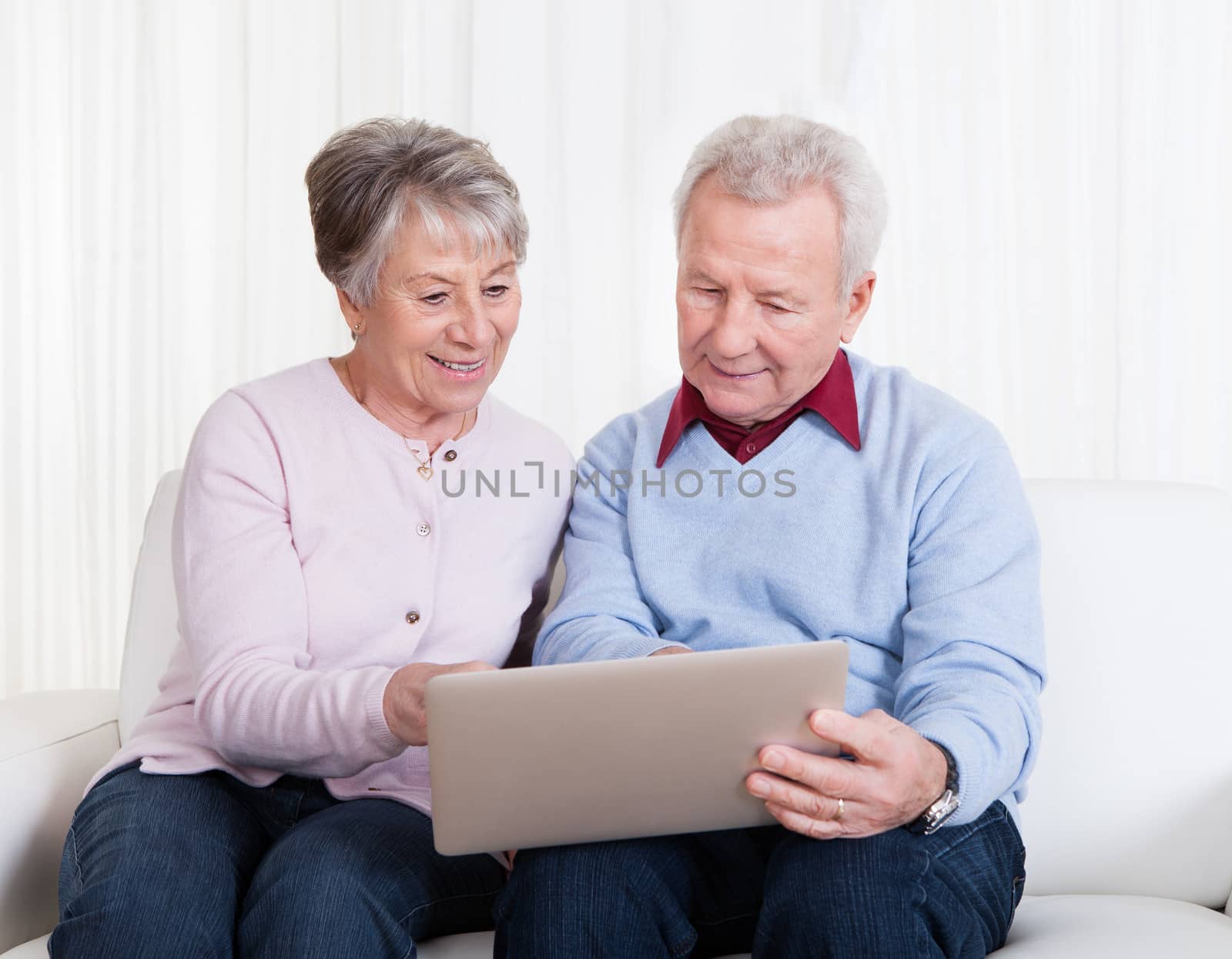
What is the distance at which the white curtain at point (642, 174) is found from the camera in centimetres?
304

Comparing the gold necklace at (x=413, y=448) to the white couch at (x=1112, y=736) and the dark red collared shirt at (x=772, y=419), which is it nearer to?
the dark red collared shirt at (x=772, y=419)

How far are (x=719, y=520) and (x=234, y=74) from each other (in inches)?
88.4

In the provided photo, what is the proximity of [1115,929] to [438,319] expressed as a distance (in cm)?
111

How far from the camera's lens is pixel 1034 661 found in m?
1.46

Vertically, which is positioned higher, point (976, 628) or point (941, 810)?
point (976, 628)

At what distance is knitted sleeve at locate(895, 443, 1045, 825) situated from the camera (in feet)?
4.39

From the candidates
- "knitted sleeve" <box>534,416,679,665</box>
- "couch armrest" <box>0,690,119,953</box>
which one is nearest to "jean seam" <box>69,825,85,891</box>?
"couch armrest" <box>0,690,119,953</box>

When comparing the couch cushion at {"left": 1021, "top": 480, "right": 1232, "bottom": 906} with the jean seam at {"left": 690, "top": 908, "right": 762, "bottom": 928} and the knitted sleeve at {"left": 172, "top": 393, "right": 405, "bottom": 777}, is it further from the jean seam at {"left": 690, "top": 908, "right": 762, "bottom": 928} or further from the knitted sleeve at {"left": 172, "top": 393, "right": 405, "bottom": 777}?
the knitted sleeve at {"left": 172, "top": 393, "right": 405, "bottom": 777}

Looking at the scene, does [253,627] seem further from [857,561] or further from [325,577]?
[857,561]

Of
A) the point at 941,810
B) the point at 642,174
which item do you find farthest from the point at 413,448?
the point at 642,174

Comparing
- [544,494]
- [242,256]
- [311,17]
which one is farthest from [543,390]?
[544,494]

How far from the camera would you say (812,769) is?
121cm

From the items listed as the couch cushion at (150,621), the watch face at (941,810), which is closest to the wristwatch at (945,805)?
the watch face at (941,810)

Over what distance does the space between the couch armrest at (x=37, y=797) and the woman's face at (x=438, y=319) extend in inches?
25.7
